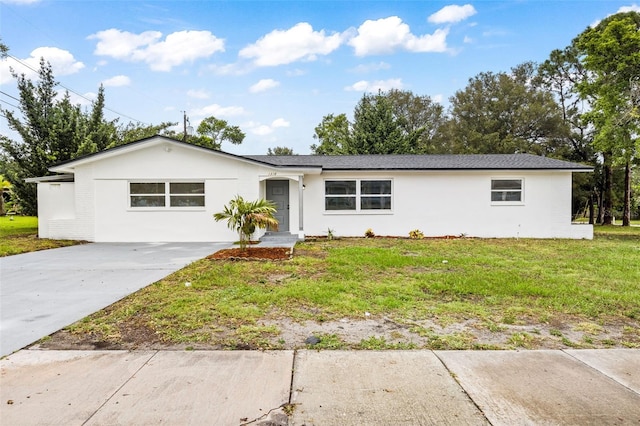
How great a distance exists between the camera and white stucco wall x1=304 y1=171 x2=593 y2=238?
14.3 metres

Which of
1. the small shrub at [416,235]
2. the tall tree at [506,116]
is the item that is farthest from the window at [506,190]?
the tall tree at [506,116]

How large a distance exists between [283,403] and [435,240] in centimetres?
1160

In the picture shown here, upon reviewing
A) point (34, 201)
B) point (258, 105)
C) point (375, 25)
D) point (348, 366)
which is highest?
point (375, 25)

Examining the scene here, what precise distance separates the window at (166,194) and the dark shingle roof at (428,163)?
2.49m

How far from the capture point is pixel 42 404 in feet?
8.64

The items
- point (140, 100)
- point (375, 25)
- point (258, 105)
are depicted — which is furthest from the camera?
point (140, 100)

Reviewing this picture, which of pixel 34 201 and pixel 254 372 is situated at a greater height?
pixel 34 201

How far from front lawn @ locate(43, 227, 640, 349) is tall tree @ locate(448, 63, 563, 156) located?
23773mm

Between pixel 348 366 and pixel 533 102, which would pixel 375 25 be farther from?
pixel 348 366

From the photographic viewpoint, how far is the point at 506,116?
3172 cm

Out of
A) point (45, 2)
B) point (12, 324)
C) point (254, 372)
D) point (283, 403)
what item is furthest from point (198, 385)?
point (45, 2)

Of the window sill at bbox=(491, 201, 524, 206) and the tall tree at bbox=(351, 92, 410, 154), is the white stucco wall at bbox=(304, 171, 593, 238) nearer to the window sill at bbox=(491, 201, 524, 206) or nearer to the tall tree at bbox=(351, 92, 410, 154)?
the window sill at bbox=(491, 201, 524, 206)

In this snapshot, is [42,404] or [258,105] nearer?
[42,404]

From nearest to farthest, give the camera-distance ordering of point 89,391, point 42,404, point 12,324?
point 42,404 < point 89,391 < point 12,324
